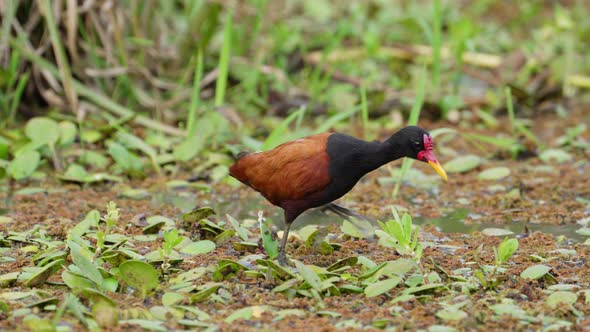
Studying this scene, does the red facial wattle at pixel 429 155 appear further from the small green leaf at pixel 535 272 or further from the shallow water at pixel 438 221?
the shallow water at pixel 438 221

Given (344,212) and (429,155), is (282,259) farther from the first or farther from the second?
(429,155)

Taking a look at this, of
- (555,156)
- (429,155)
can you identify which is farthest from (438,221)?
(555,156)

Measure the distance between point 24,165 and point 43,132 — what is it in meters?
0.37

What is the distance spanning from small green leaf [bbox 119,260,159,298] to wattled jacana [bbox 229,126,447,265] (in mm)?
734

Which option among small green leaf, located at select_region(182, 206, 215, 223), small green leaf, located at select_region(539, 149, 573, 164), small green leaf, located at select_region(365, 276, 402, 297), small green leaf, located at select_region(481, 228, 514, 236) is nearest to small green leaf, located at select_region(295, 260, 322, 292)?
small green leaf, located at select_region(365, 276, 402, 297)

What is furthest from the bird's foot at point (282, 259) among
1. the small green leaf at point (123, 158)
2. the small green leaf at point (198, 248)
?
the small green leaf at point (123, 158)

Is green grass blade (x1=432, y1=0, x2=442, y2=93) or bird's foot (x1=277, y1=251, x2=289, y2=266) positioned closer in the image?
bird's foot (x1=277, y1=251, x2=289, y2=266)

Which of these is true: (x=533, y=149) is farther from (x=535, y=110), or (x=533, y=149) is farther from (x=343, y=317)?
(x=343, y=317)

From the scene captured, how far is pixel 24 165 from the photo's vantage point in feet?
18.3

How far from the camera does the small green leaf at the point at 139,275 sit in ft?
12.0

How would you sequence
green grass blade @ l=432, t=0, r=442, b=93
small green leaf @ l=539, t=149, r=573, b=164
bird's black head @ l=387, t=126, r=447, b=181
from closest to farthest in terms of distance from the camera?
bird's black head @ l=387, t=126, r=447, b=181
small green leaf @ l=539, t=149, r=573, b=164
green grass blade @ l=432, t=0, r=442, b=93

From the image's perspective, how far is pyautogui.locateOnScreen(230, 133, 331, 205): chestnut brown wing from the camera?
4207mm

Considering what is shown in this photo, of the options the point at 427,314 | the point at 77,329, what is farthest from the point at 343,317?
the point at 77,329

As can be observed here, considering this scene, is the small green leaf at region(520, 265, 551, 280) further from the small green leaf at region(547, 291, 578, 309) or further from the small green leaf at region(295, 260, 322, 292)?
the small green leaf at region(295, 260, 322, 292)
